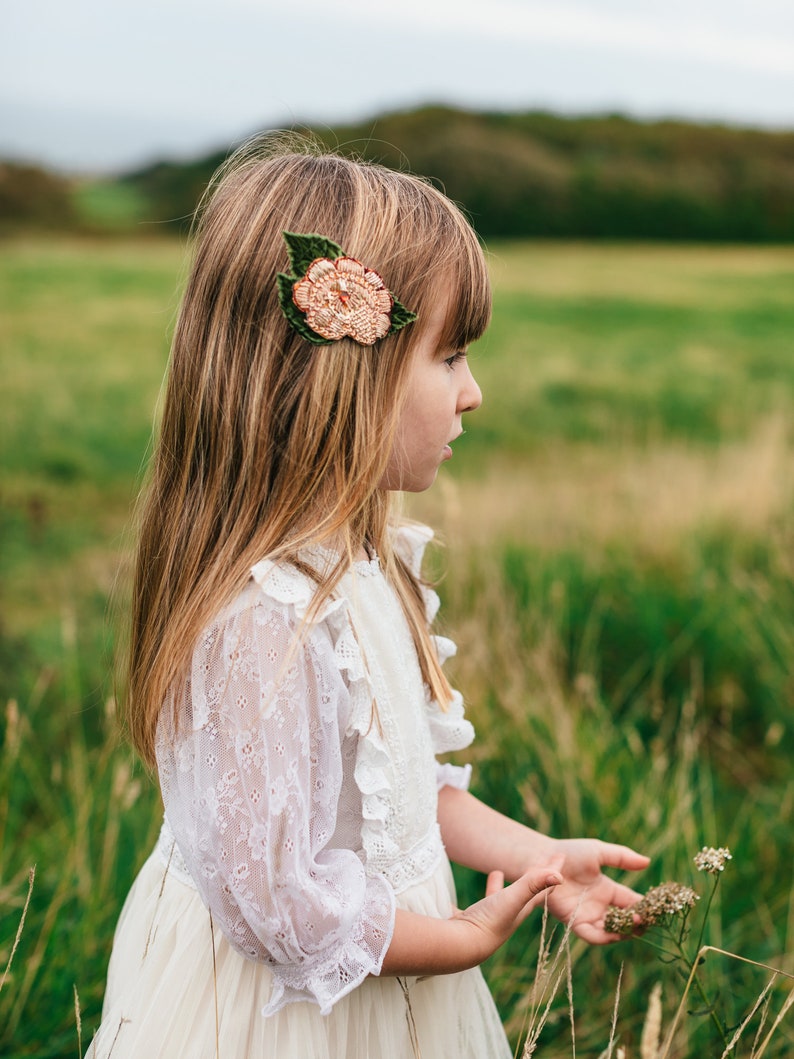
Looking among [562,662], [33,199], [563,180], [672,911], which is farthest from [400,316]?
[33,199]

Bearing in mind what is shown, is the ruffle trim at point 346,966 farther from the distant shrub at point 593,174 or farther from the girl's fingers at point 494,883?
the distant shrub at point 593,174

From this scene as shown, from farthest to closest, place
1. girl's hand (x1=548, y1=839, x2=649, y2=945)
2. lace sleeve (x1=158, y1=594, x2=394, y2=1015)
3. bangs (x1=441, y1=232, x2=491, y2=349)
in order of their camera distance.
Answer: girl's hand (x1=548, y1=839, x2=649, y2=945)
bangs (x1=441, y1=232, x2=491, y2=349)
lace sleeve (x1=158, y1=594, x2=394, y2=1015)

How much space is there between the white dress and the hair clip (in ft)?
1.04

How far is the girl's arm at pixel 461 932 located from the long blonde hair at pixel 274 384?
1.49 ft

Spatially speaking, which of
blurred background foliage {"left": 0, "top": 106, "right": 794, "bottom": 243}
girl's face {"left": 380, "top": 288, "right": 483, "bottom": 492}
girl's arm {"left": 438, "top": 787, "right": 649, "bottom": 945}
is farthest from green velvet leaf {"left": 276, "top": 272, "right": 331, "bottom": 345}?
blurred background foliage {"left": 0, "top": 106, "right": 794, "bottom": 243}

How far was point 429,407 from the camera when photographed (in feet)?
4.96

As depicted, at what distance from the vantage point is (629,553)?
4.27m

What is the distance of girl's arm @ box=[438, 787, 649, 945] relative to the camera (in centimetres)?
172

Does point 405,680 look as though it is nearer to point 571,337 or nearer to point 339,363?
point 339,363

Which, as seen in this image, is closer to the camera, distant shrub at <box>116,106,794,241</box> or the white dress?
the white dress

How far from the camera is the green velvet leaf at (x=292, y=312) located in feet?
4.53

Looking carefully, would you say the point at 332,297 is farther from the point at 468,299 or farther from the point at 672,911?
the point at 672,911

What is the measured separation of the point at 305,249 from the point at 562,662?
2499mm

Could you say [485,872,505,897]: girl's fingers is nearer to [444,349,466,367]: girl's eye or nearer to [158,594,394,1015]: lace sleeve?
[158,594,394,1015]: lace sleeve
